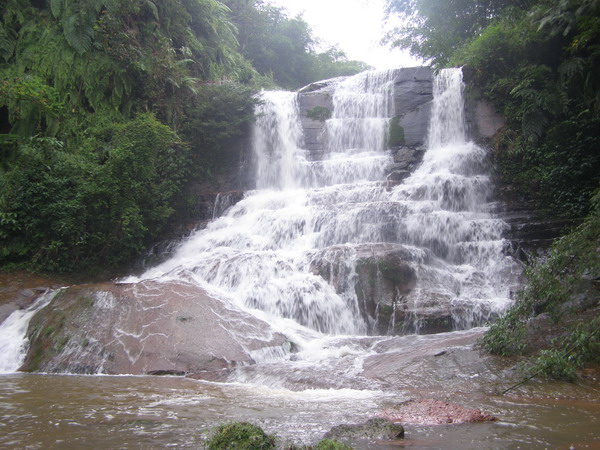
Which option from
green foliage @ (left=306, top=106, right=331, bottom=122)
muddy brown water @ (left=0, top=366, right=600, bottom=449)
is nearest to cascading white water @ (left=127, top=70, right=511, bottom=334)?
green foliage @ (left=306, top=106, right=331, bottom=122)

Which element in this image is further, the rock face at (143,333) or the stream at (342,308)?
the rock face at (143,333)

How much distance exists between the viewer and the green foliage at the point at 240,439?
8.66 ft

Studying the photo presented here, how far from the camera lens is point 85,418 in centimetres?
361

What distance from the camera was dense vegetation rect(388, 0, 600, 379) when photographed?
18.6 feet

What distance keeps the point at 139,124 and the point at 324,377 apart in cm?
910

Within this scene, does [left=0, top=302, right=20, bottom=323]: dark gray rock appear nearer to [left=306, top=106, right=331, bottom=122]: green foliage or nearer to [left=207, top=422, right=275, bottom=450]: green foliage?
[left=207, top=422, right=275, bottom=450]: green foliage

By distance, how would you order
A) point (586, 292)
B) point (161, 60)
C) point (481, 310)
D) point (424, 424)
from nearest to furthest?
point (424, 424) < point (586, 292) < point (481, 310) < point (161, 60)

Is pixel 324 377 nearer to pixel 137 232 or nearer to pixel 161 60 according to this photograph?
pixel 137 232

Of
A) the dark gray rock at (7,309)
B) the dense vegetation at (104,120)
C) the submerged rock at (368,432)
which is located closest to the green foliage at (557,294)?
the submerged rock at (368,432)

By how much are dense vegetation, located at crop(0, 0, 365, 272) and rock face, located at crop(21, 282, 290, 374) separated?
3606 mm

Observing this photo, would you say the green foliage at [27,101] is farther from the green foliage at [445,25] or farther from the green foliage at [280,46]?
the green foliage at [280,46]

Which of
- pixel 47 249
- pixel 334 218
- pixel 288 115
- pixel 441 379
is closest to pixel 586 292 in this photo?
pixel 441 379

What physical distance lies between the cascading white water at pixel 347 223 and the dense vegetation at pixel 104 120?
1572 millimetres

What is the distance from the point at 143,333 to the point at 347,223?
18.3ft
